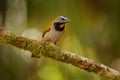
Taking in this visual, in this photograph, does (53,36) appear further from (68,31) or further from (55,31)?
(68,31)

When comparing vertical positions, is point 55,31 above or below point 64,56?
above

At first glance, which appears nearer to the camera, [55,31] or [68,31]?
[55,31]

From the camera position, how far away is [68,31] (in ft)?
10.5

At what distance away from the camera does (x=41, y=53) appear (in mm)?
2424

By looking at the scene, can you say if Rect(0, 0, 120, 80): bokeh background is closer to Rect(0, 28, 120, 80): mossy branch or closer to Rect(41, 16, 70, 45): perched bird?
Rect(41, 16, 70, 45): perched bird

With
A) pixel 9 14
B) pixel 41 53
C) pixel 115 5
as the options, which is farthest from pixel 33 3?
pixel 41 53

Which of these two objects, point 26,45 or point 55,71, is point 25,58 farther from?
point 26,45

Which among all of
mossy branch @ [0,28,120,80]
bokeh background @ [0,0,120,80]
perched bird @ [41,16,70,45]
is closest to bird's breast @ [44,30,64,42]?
perched bird @ [41,16,70,45]

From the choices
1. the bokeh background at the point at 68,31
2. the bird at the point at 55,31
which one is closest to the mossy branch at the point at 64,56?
the bird at the point at 55,31

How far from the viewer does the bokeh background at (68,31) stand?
3.11 m

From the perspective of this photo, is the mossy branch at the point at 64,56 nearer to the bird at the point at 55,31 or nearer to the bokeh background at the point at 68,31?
the bird at the point at 55,31

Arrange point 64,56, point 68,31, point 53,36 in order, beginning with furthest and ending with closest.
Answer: point 68,31
point 53,36
point 64,56

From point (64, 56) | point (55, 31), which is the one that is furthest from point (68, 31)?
point (64, 56)

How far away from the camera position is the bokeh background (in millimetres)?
3111
